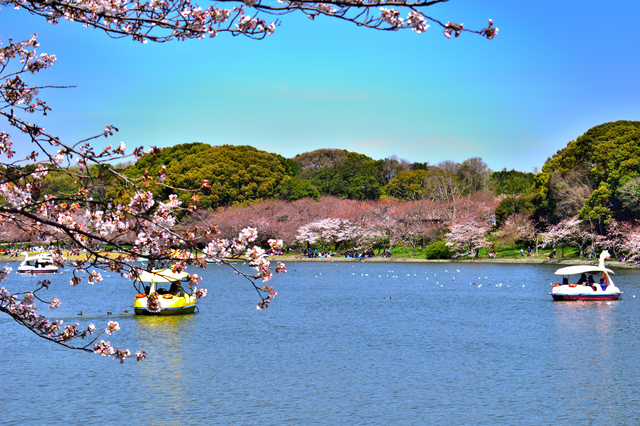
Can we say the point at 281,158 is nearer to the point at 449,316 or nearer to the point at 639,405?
the point at 449,316

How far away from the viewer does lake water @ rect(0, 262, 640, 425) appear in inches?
539

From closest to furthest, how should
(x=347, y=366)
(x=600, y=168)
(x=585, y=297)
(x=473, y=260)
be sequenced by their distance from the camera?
(x=347, y=366), (x=585, y=297), (x=600, y=168), (x=473, y=260)

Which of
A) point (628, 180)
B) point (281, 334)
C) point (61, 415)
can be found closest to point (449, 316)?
point (281, 334)

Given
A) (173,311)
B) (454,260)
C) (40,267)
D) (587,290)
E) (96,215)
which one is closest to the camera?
(96,215)

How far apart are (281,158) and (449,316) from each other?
70.6 meters

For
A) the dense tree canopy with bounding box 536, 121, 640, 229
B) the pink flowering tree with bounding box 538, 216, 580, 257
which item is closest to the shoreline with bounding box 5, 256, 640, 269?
the pink flowering tree with bounding box 538, 216, 580, 257

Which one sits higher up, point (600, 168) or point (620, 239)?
point (600, 168)

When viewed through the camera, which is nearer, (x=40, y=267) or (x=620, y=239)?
(x=620, y=239)

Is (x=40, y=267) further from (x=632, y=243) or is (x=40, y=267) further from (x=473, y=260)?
(x=632, y=243)

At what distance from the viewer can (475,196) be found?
76.2 metres

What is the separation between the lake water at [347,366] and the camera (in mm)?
13695

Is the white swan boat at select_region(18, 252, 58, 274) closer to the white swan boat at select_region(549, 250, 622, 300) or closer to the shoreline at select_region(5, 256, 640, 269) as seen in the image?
the shoreline at select_region(5, 256, 640, 269)

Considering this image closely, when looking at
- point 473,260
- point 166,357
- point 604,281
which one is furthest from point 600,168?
point 166,357

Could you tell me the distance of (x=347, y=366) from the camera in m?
18.0
